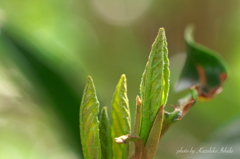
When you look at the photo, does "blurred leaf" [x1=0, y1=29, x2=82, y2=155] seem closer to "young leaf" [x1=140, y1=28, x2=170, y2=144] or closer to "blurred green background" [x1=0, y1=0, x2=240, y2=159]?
"blurred green background" [x1=0, y1=0, x2=240, y2=159]

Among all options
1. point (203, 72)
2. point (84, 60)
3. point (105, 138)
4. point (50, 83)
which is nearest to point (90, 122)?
point (105, 138)

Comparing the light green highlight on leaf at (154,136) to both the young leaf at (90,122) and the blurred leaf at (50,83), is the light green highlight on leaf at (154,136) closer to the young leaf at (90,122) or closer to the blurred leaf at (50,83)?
the young leaf at (90,122)

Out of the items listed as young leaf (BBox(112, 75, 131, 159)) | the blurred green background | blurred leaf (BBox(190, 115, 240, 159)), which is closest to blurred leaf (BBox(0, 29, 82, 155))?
the blurred green background

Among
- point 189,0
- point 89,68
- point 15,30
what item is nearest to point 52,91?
point 15,30

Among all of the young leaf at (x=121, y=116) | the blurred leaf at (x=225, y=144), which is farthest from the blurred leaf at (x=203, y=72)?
the young leaf at (x=121, y=116)

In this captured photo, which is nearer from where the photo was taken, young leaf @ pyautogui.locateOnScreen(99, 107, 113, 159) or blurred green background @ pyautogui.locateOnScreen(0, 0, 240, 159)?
young leaf @ pyautogui.locateOnScreen(99, 107, 113, 159)

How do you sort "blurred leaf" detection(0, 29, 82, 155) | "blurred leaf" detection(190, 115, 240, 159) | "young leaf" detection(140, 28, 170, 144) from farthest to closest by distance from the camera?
"blurred leaf" detection(0, 29, 82, 155) < "blurred leaf" detection(190, 115, 240, 159) < "young leaf" detection(140, 28, 170, 144)

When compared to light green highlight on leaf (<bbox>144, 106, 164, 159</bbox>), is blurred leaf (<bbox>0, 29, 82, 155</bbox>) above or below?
above
